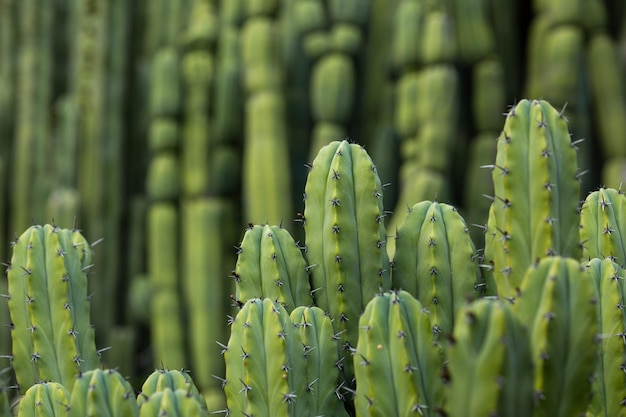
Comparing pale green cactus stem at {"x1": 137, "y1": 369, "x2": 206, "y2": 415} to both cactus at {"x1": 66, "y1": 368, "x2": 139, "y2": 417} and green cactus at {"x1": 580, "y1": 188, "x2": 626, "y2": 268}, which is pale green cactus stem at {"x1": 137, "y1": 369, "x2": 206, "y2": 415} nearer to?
cactus at {"x1": 66, "y1": 368, "x2": 139, "y2": 417}

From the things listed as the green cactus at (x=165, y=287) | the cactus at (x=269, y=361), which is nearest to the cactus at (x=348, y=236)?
the cactus at (x=269, y=361)

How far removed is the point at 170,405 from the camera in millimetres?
2117

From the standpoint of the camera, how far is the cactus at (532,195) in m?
2.28

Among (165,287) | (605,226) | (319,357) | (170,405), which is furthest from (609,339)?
(165,287)

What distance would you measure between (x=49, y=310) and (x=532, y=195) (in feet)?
4.30

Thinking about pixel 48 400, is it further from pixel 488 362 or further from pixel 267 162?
pixel 267 162

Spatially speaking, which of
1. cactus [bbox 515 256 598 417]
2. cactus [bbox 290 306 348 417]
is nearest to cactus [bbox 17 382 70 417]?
cactus [bbox 290 306 348 417]

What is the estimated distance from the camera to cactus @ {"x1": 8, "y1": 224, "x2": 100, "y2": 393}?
8.70ft

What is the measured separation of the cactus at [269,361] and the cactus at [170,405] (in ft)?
0.55

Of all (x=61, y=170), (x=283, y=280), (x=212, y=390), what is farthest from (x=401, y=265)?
(x=61, y=170)

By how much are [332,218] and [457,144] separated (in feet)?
9.20

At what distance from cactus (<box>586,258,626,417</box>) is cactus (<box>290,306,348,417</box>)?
0.61m

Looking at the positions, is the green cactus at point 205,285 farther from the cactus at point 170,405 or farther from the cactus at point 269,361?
the cactus at point 170,405

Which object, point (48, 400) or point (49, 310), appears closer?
point (48, 400)
